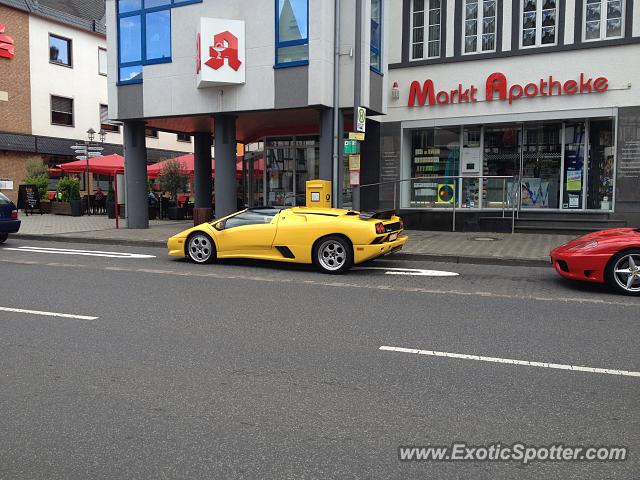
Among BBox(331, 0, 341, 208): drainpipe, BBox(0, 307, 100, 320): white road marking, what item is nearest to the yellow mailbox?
BBox(331, 0, 341, 208): drainpipe

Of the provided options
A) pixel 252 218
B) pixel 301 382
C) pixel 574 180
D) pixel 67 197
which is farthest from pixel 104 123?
pixel 301 382

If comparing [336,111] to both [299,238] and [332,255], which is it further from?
[332,255]

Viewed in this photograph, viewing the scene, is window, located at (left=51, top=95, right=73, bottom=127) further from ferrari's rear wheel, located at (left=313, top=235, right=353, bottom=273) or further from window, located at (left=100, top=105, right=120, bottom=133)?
ferrari's rear wheel, located at (left=313, top=235, right=353, bottom=273)

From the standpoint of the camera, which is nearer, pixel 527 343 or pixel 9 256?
pixel 527 343

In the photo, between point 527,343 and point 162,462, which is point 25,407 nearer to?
point 162,462

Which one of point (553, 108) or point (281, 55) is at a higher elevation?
point (281, 55)

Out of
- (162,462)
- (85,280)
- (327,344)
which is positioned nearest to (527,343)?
(327,344)

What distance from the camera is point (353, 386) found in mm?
4320

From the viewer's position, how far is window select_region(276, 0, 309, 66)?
14773mm

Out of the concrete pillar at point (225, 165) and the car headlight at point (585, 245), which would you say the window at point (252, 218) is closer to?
the car headlight at point (585, 245)

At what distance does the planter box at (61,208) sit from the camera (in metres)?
24.5

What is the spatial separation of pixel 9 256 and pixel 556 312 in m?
10.6

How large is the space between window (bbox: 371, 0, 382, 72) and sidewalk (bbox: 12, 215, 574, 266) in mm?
4703

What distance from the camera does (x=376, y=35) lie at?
52.8ft
